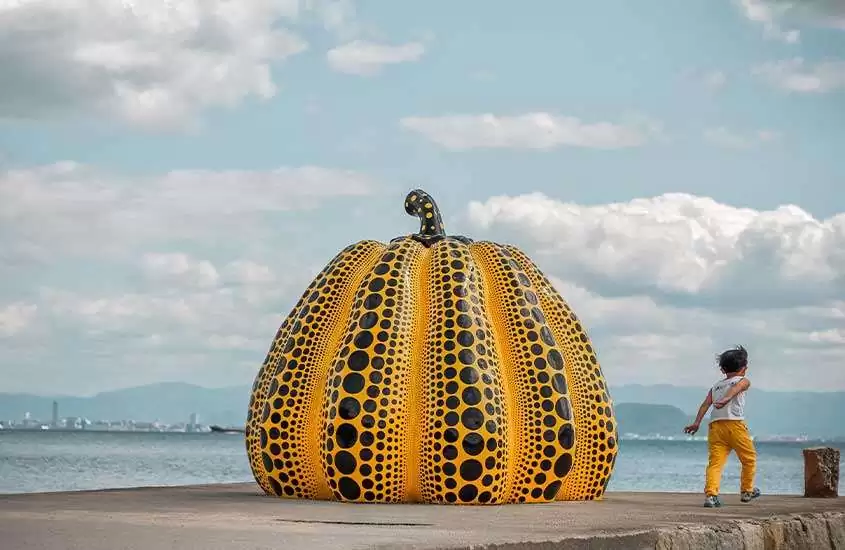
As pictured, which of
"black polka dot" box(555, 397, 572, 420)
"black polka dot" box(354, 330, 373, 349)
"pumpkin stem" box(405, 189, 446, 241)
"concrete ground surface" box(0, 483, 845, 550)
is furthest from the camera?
"pumpkin stem" box(405, 189, 446, 241)

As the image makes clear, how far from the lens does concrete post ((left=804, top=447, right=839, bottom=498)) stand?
15.3 meters

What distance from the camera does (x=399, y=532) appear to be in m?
9.73

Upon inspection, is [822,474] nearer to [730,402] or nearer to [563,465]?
[730,402]

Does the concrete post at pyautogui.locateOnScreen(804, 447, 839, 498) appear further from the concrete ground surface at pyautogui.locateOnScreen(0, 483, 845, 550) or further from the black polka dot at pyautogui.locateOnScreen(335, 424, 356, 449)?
the black polka dot at pyautogui.locateOnScreen(335, 424, 356, 449)

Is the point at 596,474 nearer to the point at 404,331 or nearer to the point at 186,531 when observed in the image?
the point at 404,331

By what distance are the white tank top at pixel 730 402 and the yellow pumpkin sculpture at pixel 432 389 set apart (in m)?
1.11

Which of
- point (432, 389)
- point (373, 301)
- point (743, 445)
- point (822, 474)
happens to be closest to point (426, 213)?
point (373, 301)

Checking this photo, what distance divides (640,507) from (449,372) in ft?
6.80

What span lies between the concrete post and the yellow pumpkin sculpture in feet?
8.20

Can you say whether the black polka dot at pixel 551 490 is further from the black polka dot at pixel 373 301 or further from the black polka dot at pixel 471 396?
the black polka dot at pixel 373 301

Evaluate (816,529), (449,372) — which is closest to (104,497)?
(449,372)

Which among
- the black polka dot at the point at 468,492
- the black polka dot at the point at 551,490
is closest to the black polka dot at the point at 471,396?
the black polka dot at the point at 468,492

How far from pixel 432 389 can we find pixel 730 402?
9.18ft

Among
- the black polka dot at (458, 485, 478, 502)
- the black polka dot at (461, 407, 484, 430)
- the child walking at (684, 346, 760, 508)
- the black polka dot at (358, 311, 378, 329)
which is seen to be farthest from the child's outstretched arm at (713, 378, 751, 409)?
the black polka dot at (358, 311, 378, 329)
